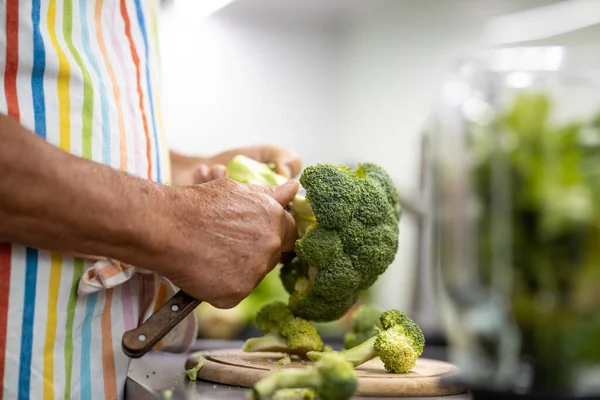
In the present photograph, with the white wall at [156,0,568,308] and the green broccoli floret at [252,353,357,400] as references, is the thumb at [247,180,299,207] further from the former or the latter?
the white wall at [156,0,568,308]

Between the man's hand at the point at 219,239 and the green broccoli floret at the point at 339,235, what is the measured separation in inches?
2.2

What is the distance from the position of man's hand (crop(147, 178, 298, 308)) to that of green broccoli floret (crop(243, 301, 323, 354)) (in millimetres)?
144

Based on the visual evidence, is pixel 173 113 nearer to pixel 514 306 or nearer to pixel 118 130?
pixel 118 130

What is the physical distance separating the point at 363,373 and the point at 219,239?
0.88 ft

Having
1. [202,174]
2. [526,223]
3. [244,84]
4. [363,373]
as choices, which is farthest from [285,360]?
[244,84]

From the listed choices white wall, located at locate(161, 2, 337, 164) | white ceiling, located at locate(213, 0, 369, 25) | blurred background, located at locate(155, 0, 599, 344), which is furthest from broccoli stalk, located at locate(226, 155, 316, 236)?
white ceiling, located at locate(213, 0, 369, 25)

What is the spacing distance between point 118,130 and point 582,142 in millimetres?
652

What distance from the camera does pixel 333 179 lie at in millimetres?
1090

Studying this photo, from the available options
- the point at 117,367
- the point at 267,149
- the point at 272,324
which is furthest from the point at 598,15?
the point at 117,367

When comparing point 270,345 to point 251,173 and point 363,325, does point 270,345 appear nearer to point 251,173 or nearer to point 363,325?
point 363,325

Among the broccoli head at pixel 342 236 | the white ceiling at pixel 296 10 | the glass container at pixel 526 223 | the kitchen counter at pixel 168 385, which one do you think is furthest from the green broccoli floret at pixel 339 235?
the white ceiling at pixel 296 10

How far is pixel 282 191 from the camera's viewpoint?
3.75 feet

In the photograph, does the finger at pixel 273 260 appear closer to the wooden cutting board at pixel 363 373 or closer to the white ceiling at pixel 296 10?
the wooden cutting board at pixel 363 373

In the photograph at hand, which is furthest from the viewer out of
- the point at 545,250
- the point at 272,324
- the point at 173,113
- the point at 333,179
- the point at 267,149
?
the point at 173,113
